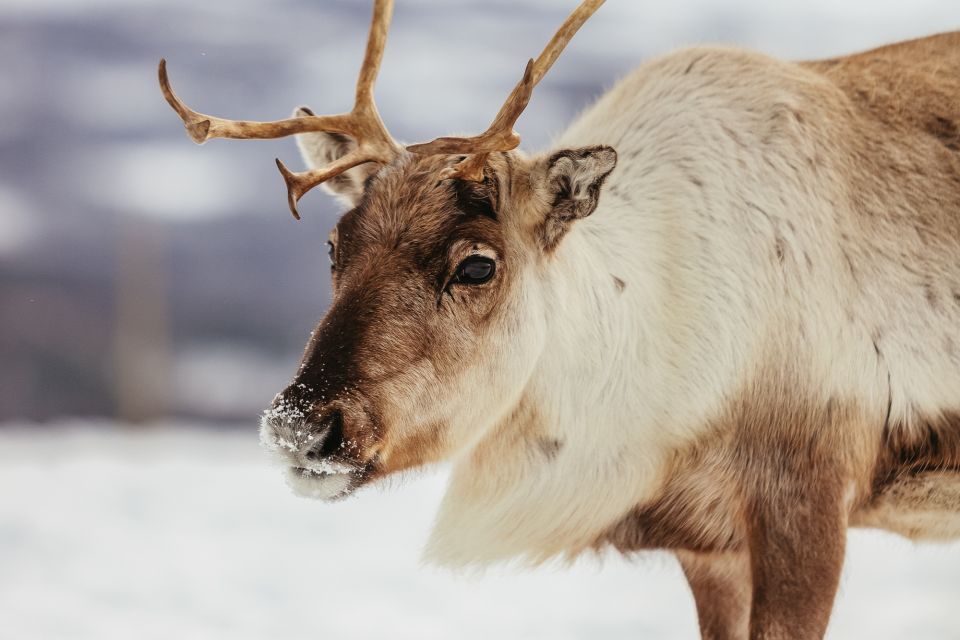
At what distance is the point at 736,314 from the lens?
3.17 meters

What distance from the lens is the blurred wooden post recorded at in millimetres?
10016

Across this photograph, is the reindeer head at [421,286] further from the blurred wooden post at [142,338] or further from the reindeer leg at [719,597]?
the blurred wooden post at [142,338]

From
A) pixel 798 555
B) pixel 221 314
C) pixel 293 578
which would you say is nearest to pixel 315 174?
pixel 798 555

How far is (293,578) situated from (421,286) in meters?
2.46

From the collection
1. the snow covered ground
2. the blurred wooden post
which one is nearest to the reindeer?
the snow covered ground

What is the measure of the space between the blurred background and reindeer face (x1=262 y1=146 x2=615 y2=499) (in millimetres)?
908

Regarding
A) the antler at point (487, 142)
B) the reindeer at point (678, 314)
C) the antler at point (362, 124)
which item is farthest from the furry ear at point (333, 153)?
the antler at point (487, 142)

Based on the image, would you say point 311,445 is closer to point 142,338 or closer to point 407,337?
point 407,337

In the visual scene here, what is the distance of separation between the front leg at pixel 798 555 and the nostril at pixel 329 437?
1.21 meters

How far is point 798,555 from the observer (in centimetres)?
302

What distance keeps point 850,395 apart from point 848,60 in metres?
1.24

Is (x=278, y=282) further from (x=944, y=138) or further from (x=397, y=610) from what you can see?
(x=944, y=138)

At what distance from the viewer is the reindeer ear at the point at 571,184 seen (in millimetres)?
2943

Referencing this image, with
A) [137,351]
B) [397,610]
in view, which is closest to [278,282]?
[137,351]
